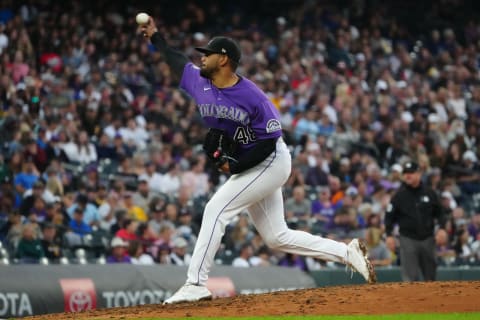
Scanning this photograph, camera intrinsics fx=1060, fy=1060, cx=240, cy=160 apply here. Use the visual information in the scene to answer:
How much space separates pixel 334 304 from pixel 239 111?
1611 mm

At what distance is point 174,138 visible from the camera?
683 inches

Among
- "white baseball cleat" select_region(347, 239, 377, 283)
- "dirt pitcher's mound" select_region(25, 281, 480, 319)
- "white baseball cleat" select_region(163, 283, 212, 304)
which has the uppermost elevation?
"white baseball cleat" select_region(347, 239, 377, 283)

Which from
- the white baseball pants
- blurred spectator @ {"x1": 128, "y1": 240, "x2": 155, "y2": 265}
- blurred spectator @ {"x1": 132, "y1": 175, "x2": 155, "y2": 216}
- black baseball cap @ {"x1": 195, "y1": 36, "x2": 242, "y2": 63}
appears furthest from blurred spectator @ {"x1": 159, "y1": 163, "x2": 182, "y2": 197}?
black baseball cap @ {"x1": 195, "y1": 36, "x2": 242, "y2": 63}

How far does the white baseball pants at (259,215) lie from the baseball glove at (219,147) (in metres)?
0.17

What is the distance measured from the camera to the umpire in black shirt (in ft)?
40.1

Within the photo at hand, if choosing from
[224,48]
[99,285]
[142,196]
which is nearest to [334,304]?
[224,48]

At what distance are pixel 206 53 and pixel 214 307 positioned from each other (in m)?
1.88

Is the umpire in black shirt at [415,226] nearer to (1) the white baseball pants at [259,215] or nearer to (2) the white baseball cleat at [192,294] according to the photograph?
(1) the white baseball pants at [259,215]

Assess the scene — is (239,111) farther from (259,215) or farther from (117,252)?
(117,252)

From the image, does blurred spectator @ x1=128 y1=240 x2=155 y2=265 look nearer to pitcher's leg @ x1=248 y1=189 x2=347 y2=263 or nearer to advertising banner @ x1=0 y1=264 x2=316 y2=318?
advertising banner @ x1=0 y1=264 x2=316 y2=318

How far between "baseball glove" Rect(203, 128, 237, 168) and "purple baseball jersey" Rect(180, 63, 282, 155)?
0.05 m

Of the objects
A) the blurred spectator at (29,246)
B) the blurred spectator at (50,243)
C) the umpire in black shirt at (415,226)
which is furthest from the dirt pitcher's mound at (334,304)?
the blurred spectator at (50,243)

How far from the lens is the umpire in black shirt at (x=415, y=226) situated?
12.2 m

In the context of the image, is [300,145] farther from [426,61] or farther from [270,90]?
[426,61]
